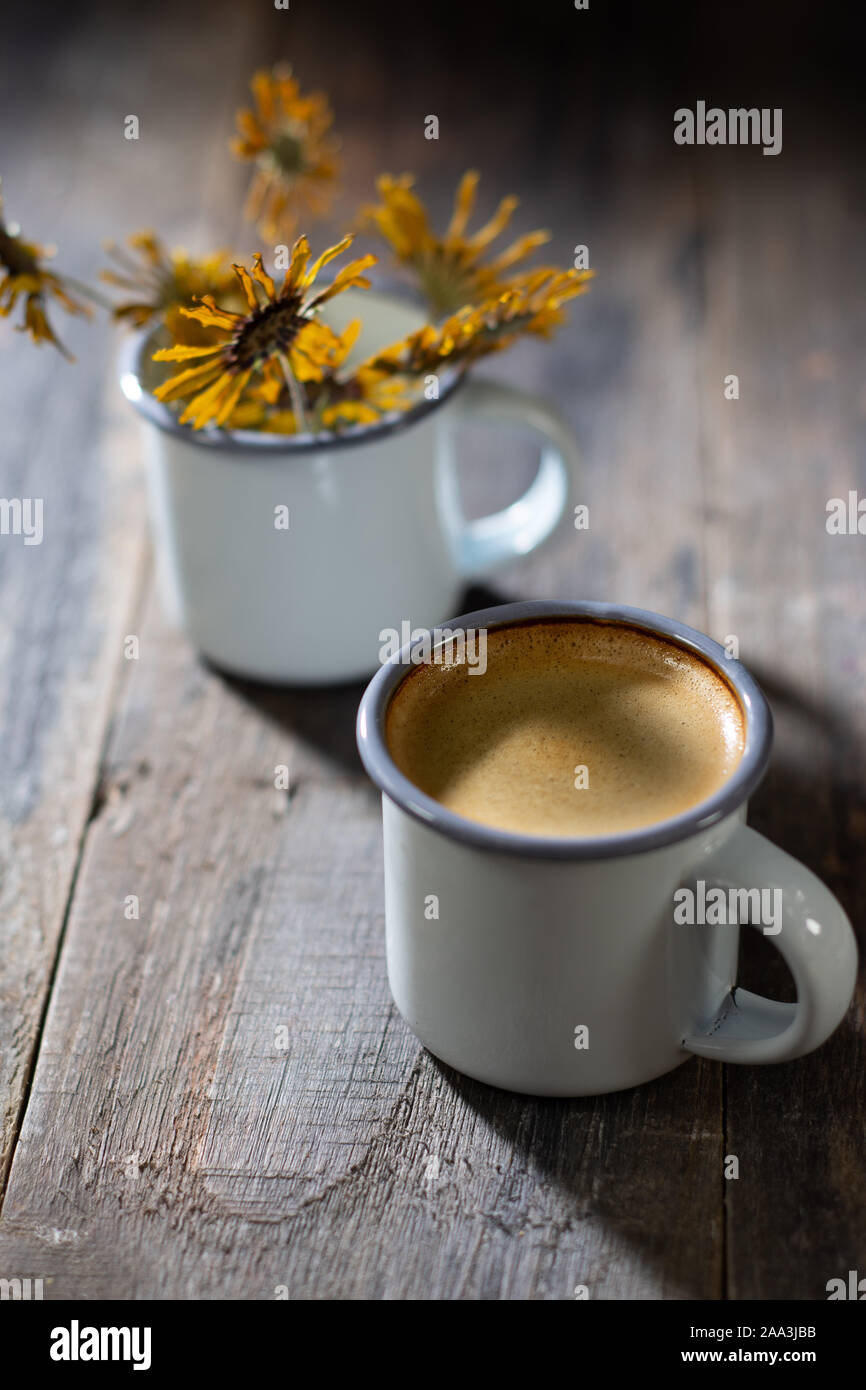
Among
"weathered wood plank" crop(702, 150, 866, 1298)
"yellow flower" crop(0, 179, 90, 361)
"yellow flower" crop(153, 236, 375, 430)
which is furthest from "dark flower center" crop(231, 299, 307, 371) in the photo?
"weathered wood plank" crop(702, 150, 866, 1298)

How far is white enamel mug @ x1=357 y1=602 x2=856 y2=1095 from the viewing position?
0.59 meters

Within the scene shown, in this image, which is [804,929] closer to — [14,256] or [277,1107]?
[277,1107]

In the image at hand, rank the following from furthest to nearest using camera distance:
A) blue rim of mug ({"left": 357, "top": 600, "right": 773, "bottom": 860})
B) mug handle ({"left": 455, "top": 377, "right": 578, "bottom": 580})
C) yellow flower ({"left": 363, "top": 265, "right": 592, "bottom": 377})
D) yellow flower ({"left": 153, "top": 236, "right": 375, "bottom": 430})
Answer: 1. mug handle ({"left": 455, "top": 377, "right": 578, "bottom": 580})
2. yellow flower ({"left": 363, "top": 265, "right": 592, "bottom": 377})
3. yellow flower ({"left": 153, "top": 236, "right": 375, "bottom": 430})
4. blue rim of mug ({"left": 357, "top": 600, "right": 773, "bottom": 860})

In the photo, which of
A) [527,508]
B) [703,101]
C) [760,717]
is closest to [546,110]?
[703,101]

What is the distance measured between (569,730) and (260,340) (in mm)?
245

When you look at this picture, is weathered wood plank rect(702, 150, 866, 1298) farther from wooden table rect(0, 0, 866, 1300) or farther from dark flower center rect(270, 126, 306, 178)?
dark flower center rect(270, 126, 306, 178)

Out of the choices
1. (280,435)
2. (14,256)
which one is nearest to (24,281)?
(14,256)

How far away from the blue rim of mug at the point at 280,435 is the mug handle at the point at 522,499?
39mm

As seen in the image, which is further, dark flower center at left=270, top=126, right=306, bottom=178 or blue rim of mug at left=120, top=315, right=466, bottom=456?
dark flower center at left=270, top=126, right=306, bottom=178

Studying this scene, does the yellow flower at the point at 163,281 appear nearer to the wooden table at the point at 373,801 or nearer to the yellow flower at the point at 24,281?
the yellow flower at the point at 24,281

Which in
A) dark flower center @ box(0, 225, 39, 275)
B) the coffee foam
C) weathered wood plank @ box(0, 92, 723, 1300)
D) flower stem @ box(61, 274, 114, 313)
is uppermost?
dark flower center @ box(0, 225, 39, 275)

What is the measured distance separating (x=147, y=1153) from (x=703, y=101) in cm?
123

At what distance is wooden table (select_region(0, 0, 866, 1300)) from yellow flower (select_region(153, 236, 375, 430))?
24cm

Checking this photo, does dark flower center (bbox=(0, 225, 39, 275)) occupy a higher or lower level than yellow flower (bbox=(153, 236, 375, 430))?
higher
